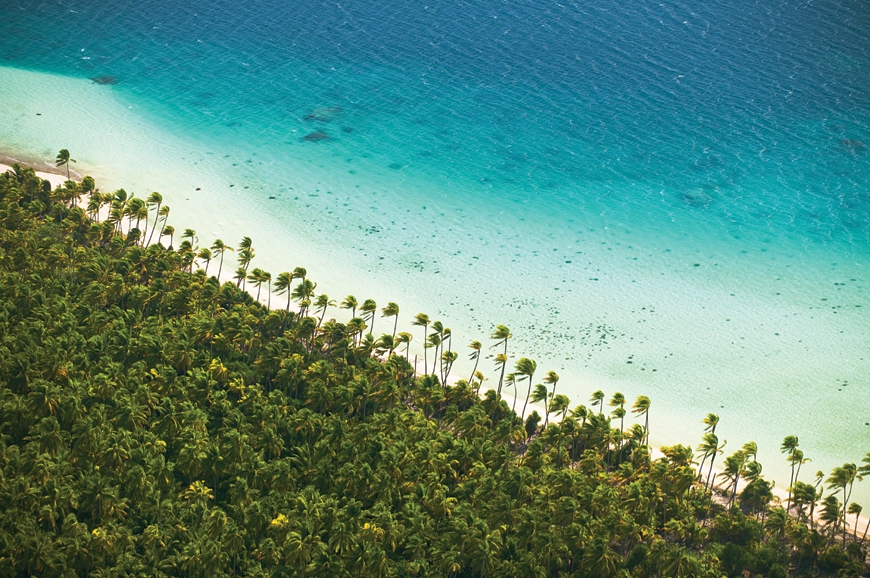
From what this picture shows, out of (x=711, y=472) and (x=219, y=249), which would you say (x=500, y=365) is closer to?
(x=711, y=472)

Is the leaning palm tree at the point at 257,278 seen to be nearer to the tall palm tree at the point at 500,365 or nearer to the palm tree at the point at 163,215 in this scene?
the palm tree at the point at 163,215

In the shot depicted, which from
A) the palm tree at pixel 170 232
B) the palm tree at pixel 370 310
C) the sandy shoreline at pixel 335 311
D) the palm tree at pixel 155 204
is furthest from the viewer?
the palm tree at pixel 155 204

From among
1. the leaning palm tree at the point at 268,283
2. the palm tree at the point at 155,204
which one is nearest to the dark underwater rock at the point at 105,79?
the palm tree at the point at 155,204

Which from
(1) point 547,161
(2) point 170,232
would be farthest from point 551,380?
(1) point 547,161

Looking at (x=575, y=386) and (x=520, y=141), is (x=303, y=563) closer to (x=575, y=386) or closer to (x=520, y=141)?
(x=575, y=386)

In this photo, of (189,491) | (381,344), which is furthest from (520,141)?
(189,491)

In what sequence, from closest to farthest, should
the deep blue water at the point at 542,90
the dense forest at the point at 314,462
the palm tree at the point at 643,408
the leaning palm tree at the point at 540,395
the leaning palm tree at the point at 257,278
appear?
the dense forest at the point at 314,462
the palm tree at the point at 643,408
the leaning palm tree at the point at 540,395
the leaning palm tree at the point at 257,278
the deep blue water at the point at 542,90

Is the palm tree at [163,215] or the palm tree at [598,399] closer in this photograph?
the palm tree at [598,399]

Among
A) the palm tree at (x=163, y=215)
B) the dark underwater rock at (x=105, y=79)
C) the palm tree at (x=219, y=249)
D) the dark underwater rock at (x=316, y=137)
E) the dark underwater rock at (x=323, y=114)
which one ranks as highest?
the dark underwater rock at (x=105, y=79)

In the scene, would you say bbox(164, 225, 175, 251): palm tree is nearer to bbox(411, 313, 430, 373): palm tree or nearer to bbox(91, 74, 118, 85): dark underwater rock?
bbox(411, 313, 430, 373): palm tree
